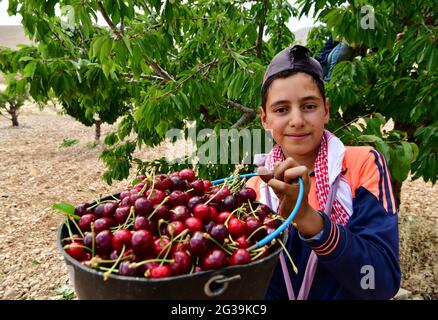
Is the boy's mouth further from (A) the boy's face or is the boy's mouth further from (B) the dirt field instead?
(B) the dirt field

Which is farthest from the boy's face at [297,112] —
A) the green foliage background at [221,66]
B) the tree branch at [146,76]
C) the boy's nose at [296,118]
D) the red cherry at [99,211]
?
the tree branch at [146,76]

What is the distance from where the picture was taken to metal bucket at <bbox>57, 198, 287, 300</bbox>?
75 cm

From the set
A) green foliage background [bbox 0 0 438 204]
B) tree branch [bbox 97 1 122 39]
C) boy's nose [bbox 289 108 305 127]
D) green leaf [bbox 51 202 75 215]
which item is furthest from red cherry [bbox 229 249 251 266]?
tree branch [bbox 97 1 122 39]

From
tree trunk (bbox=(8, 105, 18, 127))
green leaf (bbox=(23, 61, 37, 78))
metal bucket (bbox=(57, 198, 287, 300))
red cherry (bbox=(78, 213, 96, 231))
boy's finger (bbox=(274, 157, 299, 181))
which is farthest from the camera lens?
tree trunk (bbox=(8, 105, 18, 127))

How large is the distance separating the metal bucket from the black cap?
853 millimetres

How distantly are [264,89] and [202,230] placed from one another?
864mm

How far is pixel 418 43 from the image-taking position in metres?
2.11

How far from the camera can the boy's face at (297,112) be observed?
1.42m

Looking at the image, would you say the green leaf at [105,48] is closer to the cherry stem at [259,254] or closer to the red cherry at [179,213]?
the red cherry at [179,213]

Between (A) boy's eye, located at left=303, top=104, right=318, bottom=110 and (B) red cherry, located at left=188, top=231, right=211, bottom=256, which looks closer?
(B) red cherry, located at left=188, top=231, right=211, bottom=256
